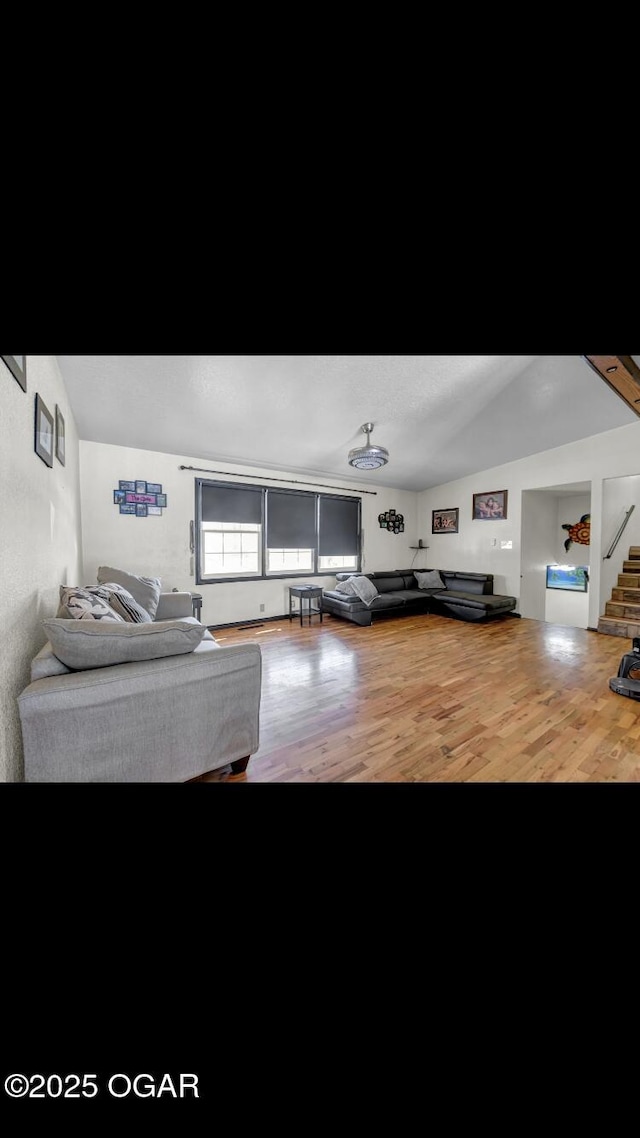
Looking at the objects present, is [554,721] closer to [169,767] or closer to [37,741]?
[169,767]

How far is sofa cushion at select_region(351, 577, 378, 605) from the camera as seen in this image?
5.50 metres

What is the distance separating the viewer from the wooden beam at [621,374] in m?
3.18

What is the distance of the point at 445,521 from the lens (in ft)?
23.3

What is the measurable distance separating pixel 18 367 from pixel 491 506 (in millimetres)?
6352

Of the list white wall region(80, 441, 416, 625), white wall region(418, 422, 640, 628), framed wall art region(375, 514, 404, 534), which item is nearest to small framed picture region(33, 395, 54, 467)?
white wall region(80, 441, 416, 625)

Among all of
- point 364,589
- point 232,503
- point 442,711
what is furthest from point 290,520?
point 442,711

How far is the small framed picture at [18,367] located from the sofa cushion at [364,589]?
4.51m

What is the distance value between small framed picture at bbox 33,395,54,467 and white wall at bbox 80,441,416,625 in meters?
2.29

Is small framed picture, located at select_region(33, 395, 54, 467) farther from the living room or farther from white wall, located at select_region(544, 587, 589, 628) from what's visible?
white wall, located at select_region(544, 587, 589, 628)

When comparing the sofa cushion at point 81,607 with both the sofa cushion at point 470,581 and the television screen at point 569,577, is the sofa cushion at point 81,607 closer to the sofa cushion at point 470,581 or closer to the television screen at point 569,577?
the sofa cushion at point 470,581
